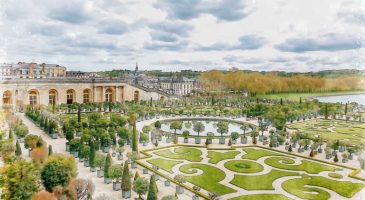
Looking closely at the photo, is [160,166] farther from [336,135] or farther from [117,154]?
[336,135]

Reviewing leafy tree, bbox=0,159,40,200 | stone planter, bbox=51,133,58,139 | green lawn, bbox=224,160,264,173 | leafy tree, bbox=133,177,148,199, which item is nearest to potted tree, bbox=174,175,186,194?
leafy tree, bbox=133,177,148,199

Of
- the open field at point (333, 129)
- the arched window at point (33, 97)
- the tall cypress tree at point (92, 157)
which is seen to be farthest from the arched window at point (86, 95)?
the tall cypress tree at point (92, 157)

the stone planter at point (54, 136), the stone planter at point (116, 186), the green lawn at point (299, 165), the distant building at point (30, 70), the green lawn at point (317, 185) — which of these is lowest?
the green lawn at point (317, 185)

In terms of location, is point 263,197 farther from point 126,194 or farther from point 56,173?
point 56,173

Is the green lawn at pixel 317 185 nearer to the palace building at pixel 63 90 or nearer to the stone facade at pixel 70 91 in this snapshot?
the stone facade at pixel 70 91

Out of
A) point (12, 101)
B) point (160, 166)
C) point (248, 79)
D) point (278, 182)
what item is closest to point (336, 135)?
point (278, 182)

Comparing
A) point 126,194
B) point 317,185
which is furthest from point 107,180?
point 317,185
